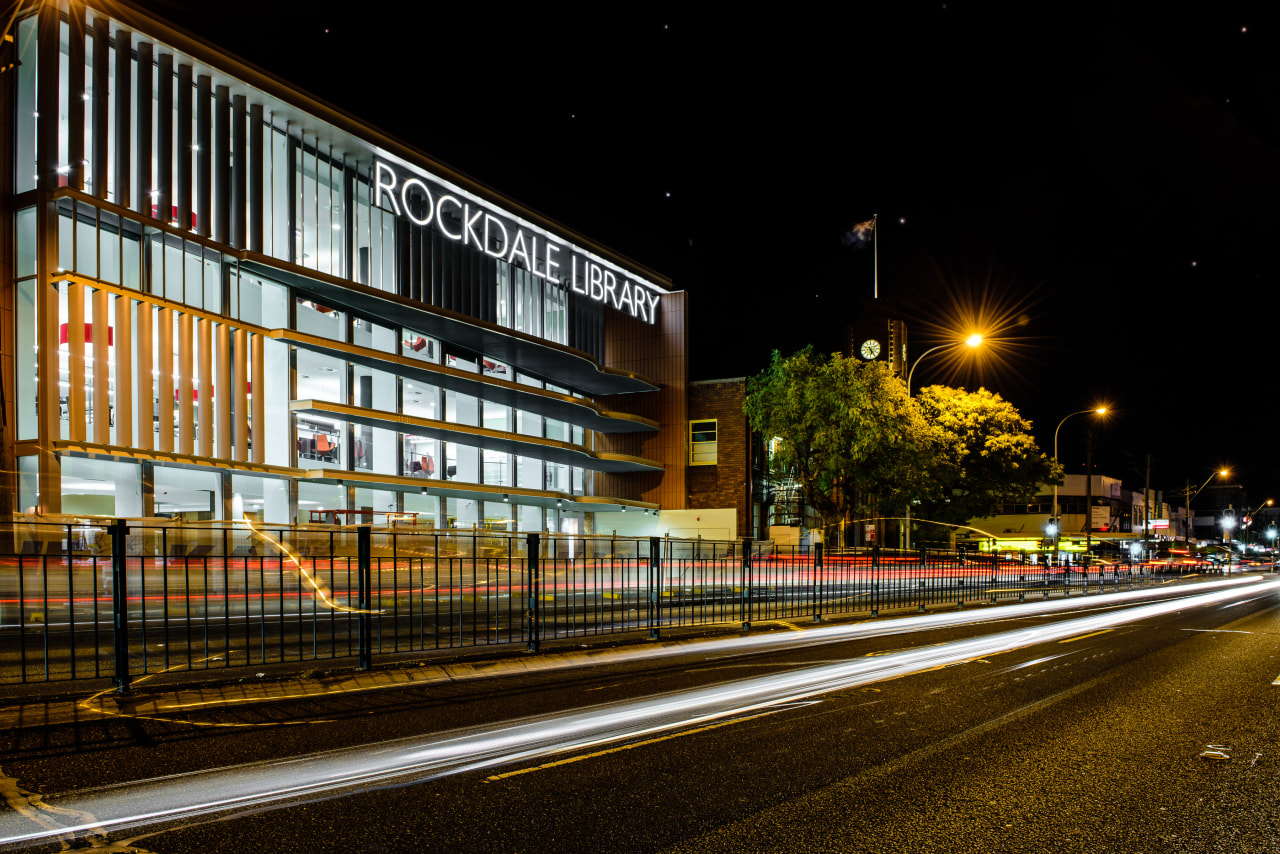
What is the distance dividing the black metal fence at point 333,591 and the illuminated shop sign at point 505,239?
74.7 ft

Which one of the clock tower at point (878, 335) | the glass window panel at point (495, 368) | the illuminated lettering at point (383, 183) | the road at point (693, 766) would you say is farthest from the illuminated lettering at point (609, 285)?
the road at point (693, 766)

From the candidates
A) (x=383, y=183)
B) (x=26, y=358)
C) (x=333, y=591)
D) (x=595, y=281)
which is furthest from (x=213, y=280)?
(x=333, y=591)

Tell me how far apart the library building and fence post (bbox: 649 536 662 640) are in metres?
14.0

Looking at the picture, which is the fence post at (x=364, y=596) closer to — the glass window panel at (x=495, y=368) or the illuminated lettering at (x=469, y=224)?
the illuminated lettering at (x=469, y=224)

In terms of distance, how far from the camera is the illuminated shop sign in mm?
38719

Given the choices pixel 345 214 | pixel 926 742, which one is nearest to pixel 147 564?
pixel 926 742

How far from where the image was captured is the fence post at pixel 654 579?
13.7 metres

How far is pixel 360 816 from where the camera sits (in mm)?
5055

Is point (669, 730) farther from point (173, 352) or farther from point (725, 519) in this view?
point (725, 519)

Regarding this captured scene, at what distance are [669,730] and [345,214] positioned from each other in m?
33.8

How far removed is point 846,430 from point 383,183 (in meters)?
22.9

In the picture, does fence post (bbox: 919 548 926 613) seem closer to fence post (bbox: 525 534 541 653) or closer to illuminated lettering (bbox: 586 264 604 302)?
fence post (bbox: 525 534 541 653)

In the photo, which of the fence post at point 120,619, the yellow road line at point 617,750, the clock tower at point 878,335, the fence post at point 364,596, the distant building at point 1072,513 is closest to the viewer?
the yellow road line at point 617,750

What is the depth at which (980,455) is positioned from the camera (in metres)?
46.8
